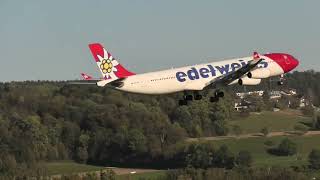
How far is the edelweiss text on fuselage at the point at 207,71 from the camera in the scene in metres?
142

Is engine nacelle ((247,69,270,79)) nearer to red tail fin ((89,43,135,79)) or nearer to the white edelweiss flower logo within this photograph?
red tail fin ((89,43,135,79))

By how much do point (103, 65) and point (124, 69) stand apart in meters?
2.83

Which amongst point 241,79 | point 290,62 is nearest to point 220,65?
point 241,79

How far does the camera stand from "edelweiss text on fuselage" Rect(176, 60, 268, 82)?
142 metres

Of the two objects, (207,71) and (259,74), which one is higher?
(207,71)

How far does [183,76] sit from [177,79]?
0.89 metres

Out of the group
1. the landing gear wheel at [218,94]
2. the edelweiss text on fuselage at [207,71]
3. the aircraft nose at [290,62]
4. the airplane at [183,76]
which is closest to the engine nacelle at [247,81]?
the airplane at [183,76]

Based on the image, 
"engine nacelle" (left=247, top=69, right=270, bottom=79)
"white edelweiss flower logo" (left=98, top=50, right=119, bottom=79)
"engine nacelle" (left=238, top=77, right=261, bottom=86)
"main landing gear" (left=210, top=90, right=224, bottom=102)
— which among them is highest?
"white edelweiss flower logo" (left=98, top=50, right=119, bottom=79)

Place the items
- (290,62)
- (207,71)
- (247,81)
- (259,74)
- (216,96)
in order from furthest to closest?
(290,62)
(216,96)
(259,74)
(247,81)
(207,71)

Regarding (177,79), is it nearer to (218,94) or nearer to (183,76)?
(183,76)

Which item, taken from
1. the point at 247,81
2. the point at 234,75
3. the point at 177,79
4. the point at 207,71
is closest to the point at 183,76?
the point at 177,79

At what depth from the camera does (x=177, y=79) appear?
466 feet

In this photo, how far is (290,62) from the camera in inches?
6043

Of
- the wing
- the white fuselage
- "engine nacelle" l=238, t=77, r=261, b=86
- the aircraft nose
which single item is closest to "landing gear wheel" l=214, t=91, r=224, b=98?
the wing
